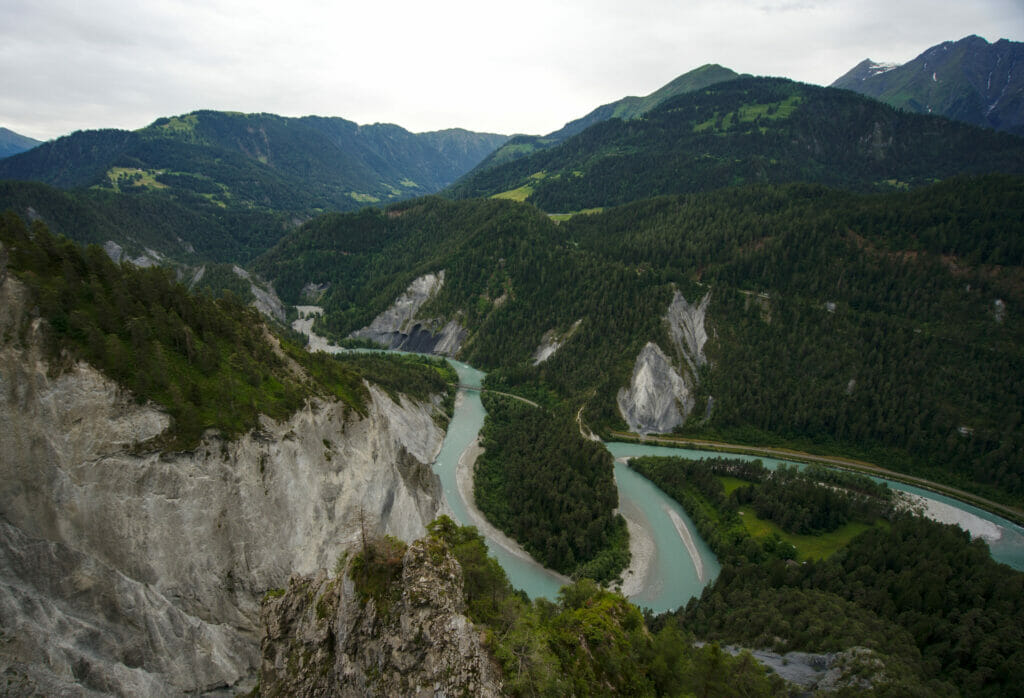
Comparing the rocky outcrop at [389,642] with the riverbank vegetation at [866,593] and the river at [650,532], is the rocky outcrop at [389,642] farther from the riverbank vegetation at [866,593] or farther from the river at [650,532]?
the river at [650,532]

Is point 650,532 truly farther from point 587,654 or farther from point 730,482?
point 587,654

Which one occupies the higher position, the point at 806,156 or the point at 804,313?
the point at 806,156

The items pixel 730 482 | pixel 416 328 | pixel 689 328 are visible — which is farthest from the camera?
pixel 416 328

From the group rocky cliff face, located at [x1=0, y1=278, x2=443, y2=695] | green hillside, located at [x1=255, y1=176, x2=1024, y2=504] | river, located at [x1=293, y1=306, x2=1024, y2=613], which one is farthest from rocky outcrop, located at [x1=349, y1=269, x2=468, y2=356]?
rocky cliff face, located at [x1=0, y1=278, x2=443, y2=695]

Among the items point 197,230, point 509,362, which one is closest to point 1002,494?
point 509,362

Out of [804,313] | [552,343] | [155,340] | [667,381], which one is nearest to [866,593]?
[667,381]
